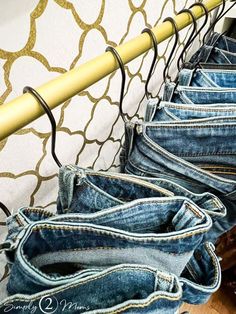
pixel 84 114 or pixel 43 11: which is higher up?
pixel 43 11

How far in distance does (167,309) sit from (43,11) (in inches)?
12.8

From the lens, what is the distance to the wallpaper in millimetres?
321

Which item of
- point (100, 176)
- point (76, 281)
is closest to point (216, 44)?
point (100, 176)

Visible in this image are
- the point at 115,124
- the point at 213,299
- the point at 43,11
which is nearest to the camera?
the point at 43,11

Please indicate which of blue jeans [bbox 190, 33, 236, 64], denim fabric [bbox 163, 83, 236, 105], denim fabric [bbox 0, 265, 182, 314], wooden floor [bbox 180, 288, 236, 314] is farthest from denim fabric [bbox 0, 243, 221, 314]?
wooden floor [bbox 180, 288, 236, 314]

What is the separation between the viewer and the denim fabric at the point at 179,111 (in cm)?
37

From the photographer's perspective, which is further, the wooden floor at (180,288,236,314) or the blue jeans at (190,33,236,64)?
the wooden floor at (180,288,236,314)

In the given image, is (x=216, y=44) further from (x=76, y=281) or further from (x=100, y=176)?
(x=76, y=281)

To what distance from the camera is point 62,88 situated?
0.83 feet

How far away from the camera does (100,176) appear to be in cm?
31

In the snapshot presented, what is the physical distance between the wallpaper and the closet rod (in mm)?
95

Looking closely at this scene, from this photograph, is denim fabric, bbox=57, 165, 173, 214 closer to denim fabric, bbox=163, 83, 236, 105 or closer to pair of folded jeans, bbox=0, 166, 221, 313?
pair of folded jeans, bbox=0, 166, 221, 313

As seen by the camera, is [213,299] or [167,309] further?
[213,299]

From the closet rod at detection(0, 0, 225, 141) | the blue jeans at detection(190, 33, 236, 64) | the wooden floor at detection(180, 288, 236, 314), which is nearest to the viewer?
the closet rod at detection(0, 0, 225, 141)
